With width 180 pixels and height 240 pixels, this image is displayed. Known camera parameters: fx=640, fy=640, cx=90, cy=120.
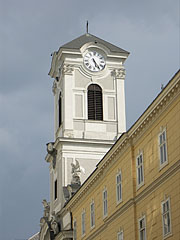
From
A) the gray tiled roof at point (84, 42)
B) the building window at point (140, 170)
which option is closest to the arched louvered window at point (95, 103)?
the gray tiled roof at point (84, 42)

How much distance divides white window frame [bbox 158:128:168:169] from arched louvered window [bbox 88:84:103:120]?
30.9m

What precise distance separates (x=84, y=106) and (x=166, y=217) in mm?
33269

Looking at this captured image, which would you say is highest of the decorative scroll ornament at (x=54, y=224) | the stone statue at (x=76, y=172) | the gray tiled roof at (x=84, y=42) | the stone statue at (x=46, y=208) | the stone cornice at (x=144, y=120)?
the gray tiled roof at (x=84, y=42)

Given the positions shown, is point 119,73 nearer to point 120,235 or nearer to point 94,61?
point 94,61

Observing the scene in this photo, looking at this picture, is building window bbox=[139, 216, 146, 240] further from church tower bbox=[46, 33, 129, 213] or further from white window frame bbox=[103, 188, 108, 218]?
church tower bbox=[46, 33, 129, 213]

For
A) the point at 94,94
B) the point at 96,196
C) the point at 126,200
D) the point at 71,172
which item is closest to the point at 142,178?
the point at 126,200

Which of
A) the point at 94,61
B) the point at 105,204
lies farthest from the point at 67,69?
the point at 105,204

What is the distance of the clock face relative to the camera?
64312mm

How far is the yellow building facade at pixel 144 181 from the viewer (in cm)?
2992

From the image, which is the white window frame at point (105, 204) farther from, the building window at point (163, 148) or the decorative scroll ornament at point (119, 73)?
the decorative scroll ornament at point (119, 73)

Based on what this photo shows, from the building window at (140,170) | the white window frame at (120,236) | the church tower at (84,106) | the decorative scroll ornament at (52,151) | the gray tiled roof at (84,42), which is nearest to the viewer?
the building window at (140,170)

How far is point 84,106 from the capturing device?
6275cm

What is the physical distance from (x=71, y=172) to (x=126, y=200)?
23437mm

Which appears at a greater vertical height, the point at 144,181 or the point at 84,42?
the point at 84,42
